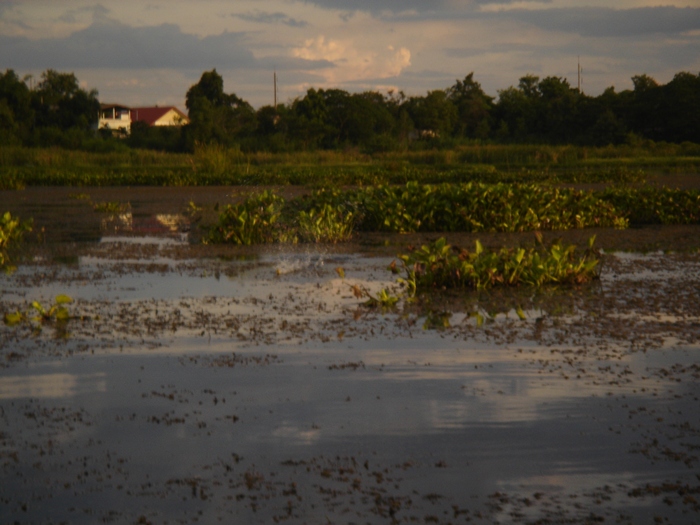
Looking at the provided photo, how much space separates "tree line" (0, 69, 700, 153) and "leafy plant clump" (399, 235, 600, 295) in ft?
148

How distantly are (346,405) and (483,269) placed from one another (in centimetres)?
424

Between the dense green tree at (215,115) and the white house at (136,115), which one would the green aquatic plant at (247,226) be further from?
the white house at (136,115)

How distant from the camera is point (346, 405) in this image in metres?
5.14

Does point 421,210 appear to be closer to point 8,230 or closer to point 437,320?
point 8,230

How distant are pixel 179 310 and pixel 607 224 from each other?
34.9 feet

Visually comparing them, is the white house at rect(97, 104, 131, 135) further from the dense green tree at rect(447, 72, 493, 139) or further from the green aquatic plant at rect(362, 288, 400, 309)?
the green aquatic plant at rect(362, 288, 400, 309)

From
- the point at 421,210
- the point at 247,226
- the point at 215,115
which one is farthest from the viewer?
the point at 215,115

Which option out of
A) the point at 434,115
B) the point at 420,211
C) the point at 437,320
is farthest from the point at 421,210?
the point at 434,115

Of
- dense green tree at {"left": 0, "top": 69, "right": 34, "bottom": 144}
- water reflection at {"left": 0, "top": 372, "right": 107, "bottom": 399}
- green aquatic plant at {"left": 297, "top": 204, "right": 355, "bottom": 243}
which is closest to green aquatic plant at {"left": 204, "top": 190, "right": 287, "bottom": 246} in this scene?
green aquatic plant at {"left": 297, "top": 204, "right": 355, "bottom": 243}

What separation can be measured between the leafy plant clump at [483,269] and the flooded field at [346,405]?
0.29 metres

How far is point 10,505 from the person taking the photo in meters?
3.72

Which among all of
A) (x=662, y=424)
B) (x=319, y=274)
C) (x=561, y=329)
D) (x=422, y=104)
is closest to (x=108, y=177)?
(x=319, y=274)

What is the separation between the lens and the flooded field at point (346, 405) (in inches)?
148

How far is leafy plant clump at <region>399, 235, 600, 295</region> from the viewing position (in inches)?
359
